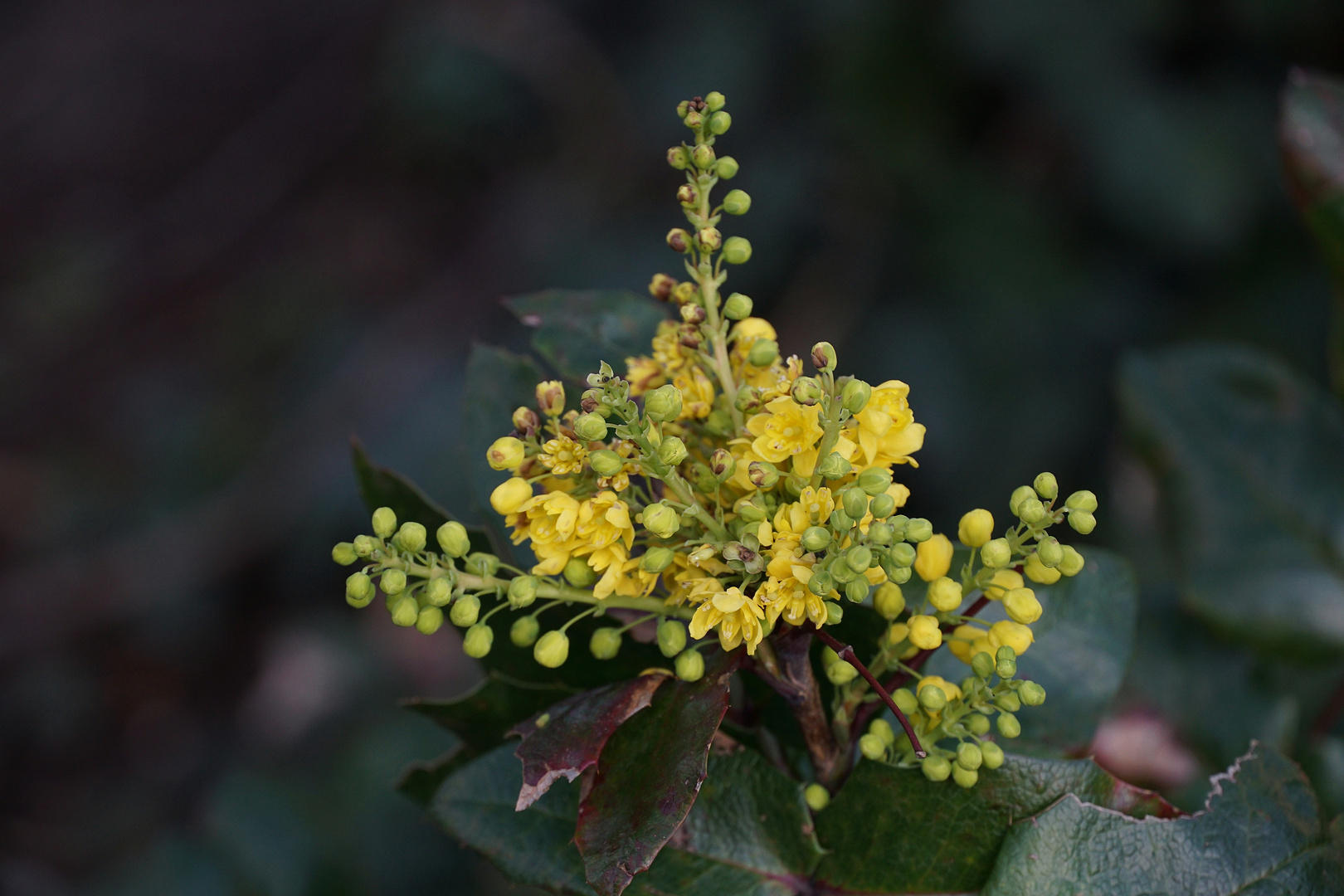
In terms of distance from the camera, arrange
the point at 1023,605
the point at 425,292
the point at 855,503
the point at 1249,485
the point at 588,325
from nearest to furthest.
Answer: the point at 855,503, the point at 1023,605, the point at 588,325, the point at 1249,485, the point at 425,292

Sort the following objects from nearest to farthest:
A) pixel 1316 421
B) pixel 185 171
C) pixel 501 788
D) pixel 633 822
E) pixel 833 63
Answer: pixel 633 822, pixel 501 788, pixel 1316 421, pixel 833 63, pixel 185 171

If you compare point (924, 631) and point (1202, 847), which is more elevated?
point (924, 631)

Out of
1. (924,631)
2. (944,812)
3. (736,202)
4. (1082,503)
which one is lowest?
(944,812)

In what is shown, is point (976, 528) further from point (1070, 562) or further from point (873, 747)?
point (873, 747)

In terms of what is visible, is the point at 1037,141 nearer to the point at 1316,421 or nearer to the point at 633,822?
the point at 1316,421

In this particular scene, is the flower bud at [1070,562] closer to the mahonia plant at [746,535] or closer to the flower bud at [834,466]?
the mahonia plant at [746,535]

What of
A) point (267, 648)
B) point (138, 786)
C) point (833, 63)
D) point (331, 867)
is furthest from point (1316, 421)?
point (138, 786)

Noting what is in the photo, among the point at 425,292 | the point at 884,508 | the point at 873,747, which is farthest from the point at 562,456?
the point at 425,292
